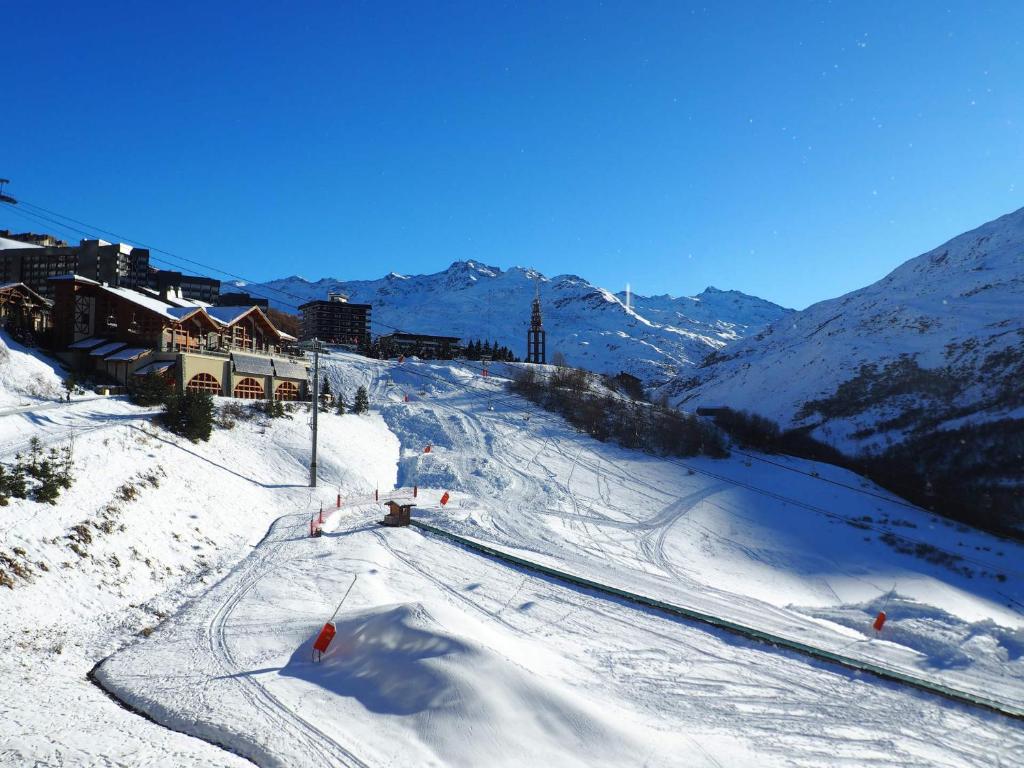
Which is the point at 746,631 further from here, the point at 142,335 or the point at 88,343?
the point at 88,343

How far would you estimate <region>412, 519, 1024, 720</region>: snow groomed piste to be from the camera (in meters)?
11.7

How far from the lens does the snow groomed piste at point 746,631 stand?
11.7m

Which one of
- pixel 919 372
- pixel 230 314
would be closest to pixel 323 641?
pixel 230 314

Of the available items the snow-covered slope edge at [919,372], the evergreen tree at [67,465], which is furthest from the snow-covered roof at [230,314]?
the snow-covered slope edge at [919,372]

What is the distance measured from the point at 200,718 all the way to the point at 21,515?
8574mm

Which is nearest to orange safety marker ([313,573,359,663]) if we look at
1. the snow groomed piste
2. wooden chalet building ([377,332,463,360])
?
the snow groomed piste

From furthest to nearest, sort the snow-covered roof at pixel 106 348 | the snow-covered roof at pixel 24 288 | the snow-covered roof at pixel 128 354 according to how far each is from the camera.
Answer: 1. the snow-covered roof at pixel 24 288
2. the snow-covered roof at pixel 106 348
3. the snow-covered roof at pixel 128 354

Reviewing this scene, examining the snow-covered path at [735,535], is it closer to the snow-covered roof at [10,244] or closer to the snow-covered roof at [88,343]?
the snow-covered roof at [88,343]

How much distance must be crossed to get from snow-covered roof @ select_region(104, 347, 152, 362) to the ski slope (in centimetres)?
1533

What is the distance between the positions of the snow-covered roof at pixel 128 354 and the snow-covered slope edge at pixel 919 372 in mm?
67071

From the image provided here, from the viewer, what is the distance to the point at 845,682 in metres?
12.2

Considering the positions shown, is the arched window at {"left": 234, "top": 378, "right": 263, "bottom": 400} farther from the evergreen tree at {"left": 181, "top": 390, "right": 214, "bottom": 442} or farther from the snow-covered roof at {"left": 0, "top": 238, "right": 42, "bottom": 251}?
the snow-covered roof at {"left": 0, "top": 238, "right": 42, "bottom": 251}

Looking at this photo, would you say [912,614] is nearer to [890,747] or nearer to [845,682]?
[845,682]

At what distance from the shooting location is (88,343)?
35.6 m
